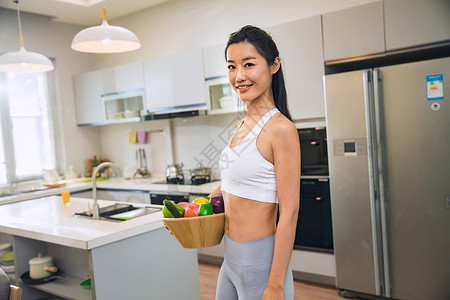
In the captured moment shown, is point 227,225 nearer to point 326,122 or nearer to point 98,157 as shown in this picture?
point 326,122

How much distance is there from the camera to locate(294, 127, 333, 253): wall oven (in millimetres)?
3029

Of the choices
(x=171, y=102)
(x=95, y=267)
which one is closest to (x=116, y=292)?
(x=95, y=267)

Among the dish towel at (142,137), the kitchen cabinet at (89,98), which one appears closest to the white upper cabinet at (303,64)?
the dish towel at (142,137)

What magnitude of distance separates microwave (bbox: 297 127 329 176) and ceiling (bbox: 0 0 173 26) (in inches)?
103

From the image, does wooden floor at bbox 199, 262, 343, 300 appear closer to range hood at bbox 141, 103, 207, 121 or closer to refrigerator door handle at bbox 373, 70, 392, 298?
refrigerator door handle at bbox 373, 70, 392, 298

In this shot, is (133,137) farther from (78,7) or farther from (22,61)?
(22,61)

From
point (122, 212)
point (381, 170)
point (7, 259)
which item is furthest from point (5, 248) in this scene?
point (381, 170)

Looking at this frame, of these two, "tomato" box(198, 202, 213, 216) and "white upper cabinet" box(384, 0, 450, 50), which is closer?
"tomato" box(198, 202, 213, 216)

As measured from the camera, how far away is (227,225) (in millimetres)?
1291

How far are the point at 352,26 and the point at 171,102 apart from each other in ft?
6.63

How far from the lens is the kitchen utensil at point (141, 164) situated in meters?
4.73

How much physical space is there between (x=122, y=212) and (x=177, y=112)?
1.59 meters

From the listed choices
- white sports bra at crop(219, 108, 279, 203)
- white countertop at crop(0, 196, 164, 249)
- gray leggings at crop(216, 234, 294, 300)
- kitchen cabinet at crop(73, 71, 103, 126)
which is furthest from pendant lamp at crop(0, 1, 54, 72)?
gray leggings at crop(216, 234, 294, 300)

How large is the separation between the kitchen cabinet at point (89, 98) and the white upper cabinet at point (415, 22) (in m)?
3.44
